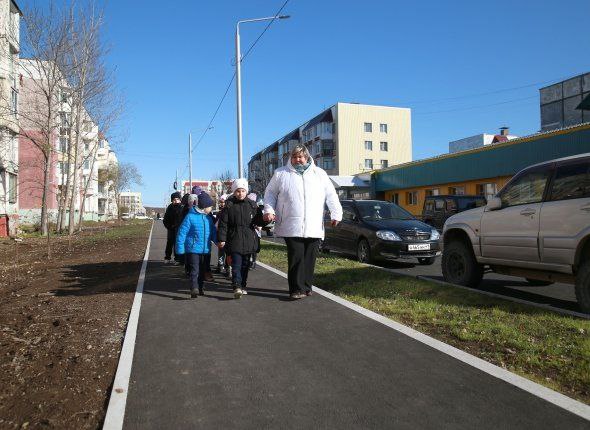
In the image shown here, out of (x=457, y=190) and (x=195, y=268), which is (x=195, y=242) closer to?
(x=195, y=268)

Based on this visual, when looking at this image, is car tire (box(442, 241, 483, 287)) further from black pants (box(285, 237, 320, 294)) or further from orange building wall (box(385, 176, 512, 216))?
orange building wall (box(385, 176, 512, 216))

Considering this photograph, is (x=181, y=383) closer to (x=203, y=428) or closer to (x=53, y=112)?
(x=203, y=428)

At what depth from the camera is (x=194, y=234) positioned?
690 centimetres

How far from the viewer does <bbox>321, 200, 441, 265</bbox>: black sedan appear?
10812 millimetres

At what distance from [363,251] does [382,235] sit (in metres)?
0.84

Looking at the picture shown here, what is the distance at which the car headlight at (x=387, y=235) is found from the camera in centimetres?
1084

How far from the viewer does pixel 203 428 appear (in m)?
2.82

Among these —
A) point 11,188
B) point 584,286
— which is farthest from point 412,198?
point 584,286

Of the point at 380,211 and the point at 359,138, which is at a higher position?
the point at 359,138

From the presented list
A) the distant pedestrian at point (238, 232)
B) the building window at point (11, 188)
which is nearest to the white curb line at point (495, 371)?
the distant pedestrian at point (238, 232)

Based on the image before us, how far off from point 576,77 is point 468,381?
41.4 meters

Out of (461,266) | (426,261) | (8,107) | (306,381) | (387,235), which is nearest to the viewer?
(306,381)

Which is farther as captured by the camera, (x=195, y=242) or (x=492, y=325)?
(x=195, y=242)

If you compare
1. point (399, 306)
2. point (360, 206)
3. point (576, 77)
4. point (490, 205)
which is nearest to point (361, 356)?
point (399, 306)
